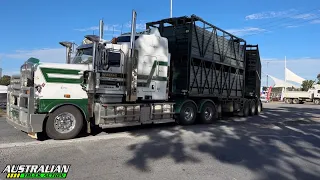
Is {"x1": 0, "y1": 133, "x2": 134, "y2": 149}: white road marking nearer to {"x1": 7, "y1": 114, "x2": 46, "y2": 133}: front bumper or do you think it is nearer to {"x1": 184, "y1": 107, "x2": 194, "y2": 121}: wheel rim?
{"x1": 7, "y1": 114, "x2": 46, "y2": 133}: front bumper

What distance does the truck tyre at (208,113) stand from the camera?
13.4m

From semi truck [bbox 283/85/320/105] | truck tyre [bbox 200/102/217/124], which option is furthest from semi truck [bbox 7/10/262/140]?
semi truck [bbox 283/85/320/105]

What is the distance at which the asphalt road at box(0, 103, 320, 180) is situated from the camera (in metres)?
5.68

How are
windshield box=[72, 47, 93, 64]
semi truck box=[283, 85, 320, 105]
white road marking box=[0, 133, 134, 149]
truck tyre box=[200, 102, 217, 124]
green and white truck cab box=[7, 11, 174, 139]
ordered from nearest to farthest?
white road marking box=[0, 133, 134, 149] < green and white truck cab box=[7, 11, 174, 139] < windshield box=[72, 47, 93, 64] < truck tyre box=[200, 102, 217, 124] < semi truck box=[283, 85, 320, 105]

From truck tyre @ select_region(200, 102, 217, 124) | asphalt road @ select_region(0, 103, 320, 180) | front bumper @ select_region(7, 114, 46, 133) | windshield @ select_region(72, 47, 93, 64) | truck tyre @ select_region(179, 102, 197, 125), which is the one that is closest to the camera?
asphalt road @ select_region(0, 103, 320, 180)

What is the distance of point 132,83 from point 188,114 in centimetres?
371

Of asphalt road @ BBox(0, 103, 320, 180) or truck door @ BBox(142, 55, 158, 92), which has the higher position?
truck door @ BBox(142, 55, 158, 92)

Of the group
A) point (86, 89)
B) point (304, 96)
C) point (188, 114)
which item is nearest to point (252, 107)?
point (188, 114)

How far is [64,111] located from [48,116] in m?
0.45

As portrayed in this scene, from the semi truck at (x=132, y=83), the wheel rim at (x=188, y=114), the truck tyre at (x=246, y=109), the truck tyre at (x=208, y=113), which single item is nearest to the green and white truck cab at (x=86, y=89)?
the semi truck at (x=132, y=83)

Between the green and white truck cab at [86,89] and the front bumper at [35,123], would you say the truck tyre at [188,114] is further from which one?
the front bumper at [35,123]

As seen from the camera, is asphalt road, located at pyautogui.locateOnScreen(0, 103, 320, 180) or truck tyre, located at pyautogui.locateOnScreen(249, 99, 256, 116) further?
truck tyre, located at pyautogui.locateOnScreen(249, 99, 256, 116)

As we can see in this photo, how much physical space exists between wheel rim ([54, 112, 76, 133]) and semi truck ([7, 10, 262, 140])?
0.03 metres

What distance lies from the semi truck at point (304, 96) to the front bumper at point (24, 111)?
1720 inches
